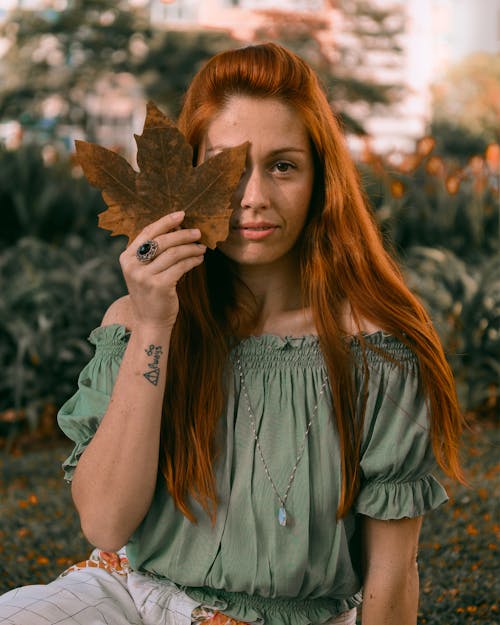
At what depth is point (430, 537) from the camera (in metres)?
3.66

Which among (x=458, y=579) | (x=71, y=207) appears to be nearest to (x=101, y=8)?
(x=71, y=207)

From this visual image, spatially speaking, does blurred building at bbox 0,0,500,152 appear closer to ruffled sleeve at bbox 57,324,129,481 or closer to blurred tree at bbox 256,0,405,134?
blurred tree at bbox 256,0,405,134

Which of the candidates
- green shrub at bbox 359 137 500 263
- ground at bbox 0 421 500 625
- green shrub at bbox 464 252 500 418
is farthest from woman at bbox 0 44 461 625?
green shrub at bbox 359 137 500 263

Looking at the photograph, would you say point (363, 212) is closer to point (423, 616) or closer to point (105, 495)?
point (105, 495)

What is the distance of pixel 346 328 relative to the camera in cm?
202

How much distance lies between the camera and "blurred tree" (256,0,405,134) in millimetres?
24984

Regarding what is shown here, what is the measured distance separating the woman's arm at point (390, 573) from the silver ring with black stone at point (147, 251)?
2.51 feet

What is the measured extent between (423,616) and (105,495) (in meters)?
1.48

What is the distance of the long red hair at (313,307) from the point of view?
1.92 meters

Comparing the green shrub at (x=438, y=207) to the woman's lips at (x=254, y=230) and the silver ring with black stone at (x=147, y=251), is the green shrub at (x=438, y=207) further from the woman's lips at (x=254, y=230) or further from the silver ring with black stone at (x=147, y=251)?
the silver ring with black stone at (x=147, y=251)

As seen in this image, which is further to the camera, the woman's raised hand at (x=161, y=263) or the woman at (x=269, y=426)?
the woman at (x=269, y=426)

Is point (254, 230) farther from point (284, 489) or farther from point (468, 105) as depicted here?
point (468, 105)

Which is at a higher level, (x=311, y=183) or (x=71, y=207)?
(x=311, y=183)

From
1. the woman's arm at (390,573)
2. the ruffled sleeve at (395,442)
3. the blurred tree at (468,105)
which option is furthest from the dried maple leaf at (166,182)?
the blurred tree at (468,105)
